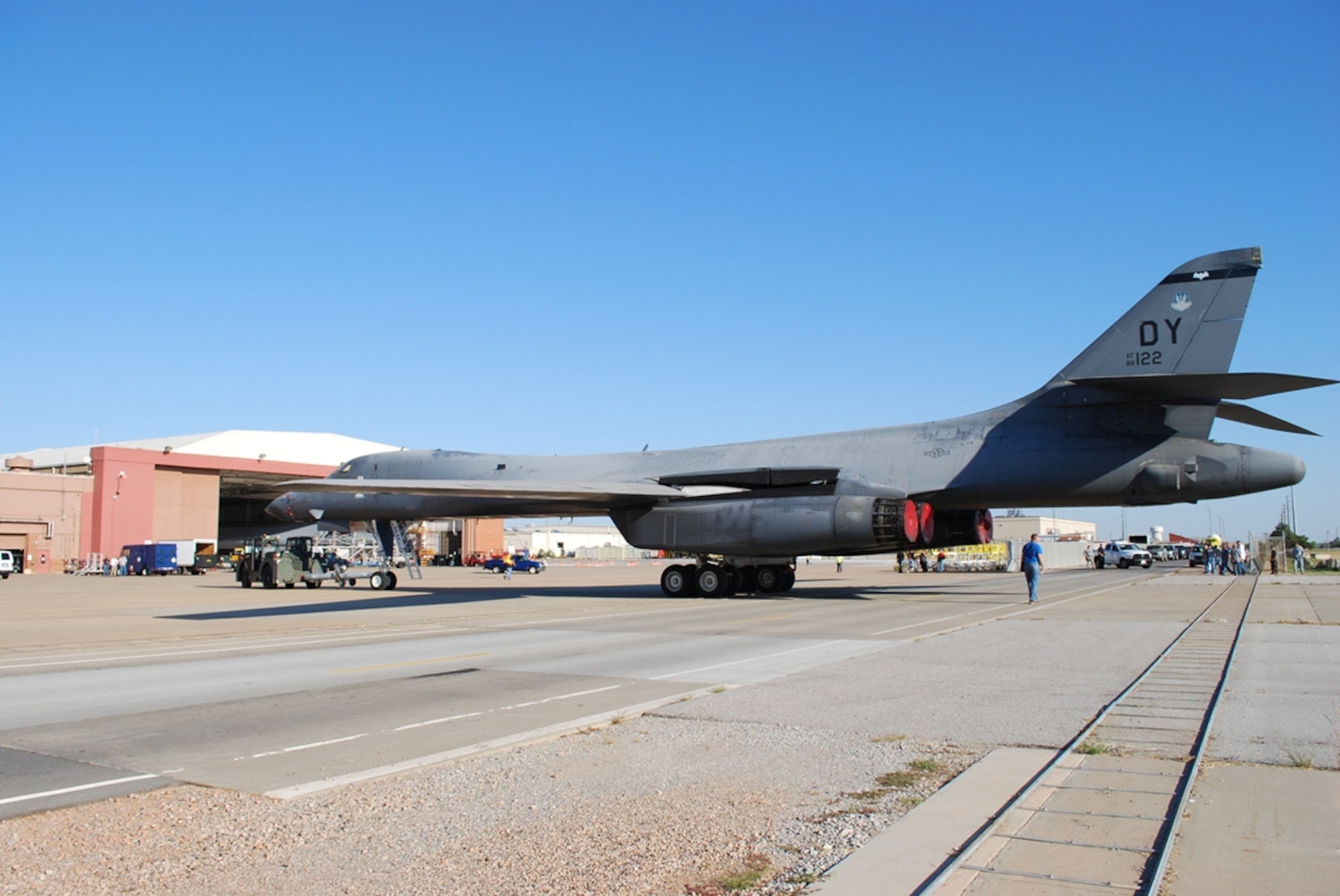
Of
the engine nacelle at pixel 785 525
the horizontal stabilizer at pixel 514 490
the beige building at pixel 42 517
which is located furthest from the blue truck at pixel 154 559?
the engine nacelle at pixel 785 525

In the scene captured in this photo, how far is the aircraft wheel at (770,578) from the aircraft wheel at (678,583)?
2351mm

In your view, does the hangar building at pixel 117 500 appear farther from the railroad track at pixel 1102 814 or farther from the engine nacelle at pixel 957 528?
the railroad track at pixel 1102 814

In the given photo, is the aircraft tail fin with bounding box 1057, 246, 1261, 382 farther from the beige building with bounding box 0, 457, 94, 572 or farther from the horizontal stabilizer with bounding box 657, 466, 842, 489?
the beige building with bounding box 0, 457, 94, 572

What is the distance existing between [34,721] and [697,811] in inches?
228

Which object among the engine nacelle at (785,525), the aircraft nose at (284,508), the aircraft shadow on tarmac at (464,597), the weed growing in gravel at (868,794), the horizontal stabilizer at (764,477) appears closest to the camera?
the weed growing in gravel at (868,794)

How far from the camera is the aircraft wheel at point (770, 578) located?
87.4 feet

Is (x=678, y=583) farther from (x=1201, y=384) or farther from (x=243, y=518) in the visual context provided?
(x=243, y=518)

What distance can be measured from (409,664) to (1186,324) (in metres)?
17.2

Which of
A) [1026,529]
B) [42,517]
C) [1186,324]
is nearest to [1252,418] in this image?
[1186,324]

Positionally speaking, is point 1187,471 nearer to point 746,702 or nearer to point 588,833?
point 746,702

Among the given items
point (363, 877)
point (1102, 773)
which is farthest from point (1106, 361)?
point (363, 877)

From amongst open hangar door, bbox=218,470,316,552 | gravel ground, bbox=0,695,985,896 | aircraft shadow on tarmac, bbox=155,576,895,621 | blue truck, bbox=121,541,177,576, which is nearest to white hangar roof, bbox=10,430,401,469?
open hangar door, bbox=218,470,316,552

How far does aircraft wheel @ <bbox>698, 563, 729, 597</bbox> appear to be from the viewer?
24766 mm

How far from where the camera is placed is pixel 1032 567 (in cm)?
2164
